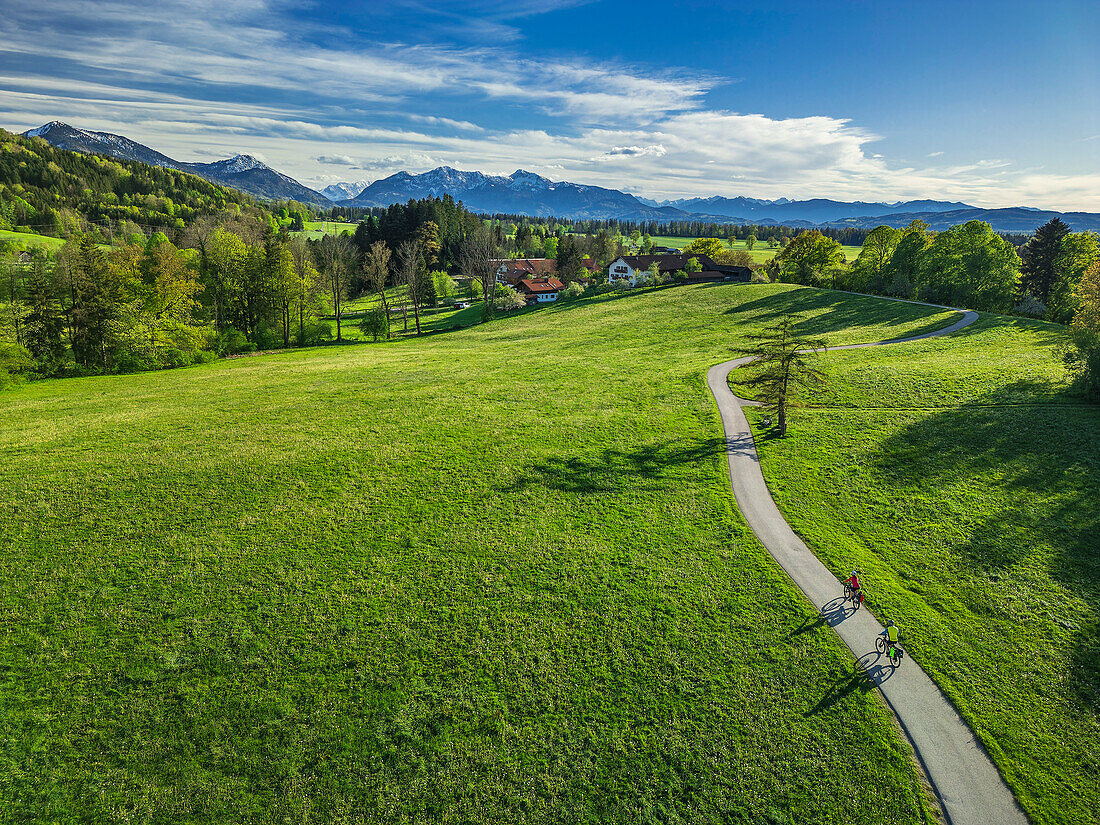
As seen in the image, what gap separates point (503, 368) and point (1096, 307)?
46.9m

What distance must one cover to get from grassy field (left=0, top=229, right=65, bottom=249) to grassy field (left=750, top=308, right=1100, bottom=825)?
135 meters

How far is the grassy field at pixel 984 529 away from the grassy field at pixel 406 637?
355 cm

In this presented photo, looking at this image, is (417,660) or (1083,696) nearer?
(1083,696)

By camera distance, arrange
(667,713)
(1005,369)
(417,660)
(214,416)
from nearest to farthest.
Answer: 1. (667,713)
2. (417,660)
3. (214,416)
4. (1005,369)

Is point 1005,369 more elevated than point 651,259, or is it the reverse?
point 651,259

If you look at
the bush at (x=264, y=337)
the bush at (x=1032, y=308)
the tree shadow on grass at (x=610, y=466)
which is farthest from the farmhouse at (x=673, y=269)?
the tree shadow on grass at (x=610, y=466)

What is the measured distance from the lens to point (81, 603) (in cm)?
1808

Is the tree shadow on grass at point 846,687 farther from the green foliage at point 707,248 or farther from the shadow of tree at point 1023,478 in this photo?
the green foliage at point 707,248

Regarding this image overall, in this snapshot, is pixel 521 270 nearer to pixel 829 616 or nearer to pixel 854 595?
pixel 854 595

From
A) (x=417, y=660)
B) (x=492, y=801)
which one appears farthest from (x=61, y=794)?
(x=492, y=801)

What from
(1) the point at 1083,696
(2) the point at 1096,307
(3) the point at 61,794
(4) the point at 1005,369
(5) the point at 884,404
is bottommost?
Result: (3) the point at 61,794

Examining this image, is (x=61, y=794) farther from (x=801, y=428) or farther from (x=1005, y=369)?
(x=1005, y=369)

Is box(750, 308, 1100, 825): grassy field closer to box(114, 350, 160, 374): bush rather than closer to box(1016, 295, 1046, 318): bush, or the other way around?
box(1016, 295, 1046, 318): bush

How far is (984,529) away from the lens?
2272 centimetres
